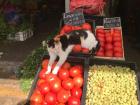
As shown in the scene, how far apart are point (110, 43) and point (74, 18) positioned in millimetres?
587

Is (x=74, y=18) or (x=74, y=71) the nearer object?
(x=74, y=71)

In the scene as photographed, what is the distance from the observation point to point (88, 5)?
5008 millimetres

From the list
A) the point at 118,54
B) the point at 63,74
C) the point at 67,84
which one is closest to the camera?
the point at 67,84

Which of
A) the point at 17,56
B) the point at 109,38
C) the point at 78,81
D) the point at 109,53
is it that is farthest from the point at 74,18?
the point at 17,56

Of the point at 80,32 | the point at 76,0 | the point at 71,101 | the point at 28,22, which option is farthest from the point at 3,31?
the point at 71,101

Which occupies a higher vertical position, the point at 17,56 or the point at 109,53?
the point at 109,53

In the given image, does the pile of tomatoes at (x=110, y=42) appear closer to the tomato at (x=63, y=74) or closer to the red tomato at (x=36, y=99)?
the tomato at (x=63, y=74)

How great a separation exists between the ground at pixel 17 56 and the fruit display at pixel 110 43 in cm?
117

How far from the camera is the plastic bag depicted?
197 inches

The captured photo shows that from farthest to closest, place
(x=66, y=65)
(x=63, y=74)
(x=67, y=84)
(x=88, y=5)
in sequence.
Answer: (x=88, y=5) → (x=66, y=65) → (x=63, y=74) → (x=67, y=84)

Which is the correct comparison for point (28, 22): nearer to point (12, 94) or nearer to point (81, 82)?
point (12, 94)

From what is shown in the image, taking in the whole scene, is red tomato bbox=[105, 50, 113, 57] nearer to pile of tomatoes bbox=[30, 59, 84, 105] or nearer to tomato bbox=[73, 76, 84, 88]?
pile of tomatoes bbox=[30, 59, 84, 105]

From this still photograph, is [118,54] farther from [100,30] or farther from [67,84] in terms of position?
[67,84]

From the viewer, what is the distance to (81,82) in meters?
3.90
